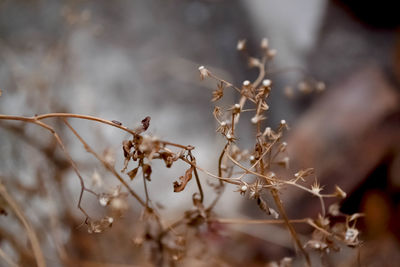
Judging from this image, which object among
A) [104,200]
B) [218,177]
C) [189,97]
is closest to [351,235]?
[218,177]

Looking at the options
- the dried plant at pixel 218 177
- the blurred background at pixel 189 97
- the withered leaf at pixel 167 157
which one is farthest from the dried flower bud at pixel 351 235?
the blurred background at pixel 189 97

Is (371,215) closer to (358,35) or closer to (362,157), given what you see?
(362,157)

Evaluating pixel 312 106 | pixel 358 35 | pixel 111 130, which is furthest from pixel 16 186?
pixel 358 35

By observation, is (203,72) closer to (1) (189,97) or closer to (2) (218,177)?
(2) (218,177)

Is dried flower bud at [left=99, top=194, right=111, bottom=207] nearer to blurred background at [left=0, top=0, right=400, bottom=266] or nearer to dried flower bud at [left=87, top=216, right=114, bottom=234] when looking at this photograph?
dried flower bud at [left=87, top=216, right=114, bottom=234]

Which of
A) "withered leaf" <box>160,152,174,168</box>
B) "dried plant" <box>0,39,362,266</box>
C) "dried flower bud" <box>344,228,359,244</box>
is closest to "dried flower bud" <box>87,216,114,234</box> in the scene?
"dried plant" <box>0,39,362,266</box>

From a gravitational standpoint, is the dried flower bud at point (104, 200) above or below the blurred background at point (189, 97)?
below

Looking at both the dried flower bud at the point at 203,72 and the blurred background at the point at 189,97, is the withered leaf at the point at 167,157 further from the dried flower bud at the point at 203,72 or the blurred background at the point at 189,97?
the blurred background at the point at 189,97

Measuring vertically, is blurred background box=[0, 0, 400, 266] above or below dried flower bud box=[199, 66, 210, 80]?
above

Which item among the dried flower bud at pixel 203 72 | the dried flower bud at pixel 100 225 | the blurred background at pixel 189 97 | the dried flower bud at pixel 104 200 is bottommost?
the dried flower bud at pixel 100 225
